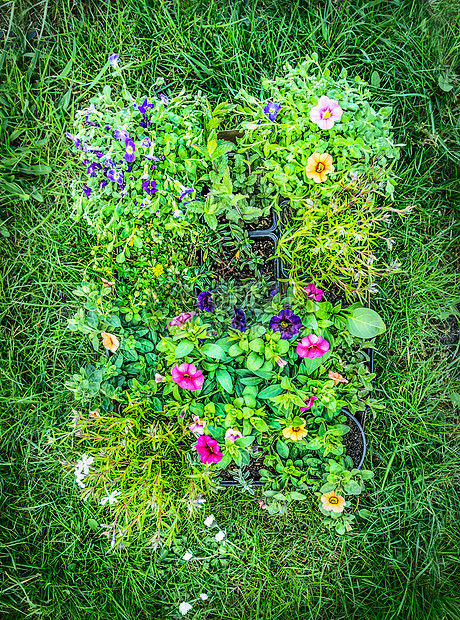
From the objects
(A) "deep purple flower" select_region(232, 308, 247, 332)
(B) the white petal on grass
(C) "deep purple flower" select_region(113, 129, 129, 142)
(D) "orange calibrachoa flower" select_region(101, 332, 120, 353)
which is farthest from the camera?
(B) the white petal on grass

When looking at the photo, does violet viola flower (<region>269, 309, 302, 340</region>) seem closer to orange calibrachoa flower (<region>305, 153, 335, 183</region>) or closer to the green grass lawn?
orange calibrachoa flower (<region>305, 153, 335, 183</region>)

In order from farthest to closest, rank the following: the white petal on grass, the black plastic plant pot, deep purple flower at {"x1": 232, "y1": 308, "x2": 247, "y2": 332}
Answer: the white petal on grass < the black plastic plant pot < deep purple flower at {"x1": 232, "y1": 308, "x2": 247, "y2": 332}

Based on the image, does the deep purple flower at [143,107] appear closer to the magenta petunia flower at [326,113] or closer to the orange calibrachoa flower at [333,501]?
the magenta petunia flower at [326,113]

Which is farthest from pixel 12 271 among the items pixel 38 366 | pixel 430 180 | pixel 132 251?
pixel 430 180

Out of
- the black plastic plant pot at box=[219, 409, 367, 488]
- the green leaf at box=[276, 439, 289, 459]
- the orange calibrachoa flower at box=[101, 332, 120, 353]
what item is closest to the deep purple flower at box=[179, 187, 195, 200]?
the orange calibrachoa flower at box=[101, 332, 120, 353]

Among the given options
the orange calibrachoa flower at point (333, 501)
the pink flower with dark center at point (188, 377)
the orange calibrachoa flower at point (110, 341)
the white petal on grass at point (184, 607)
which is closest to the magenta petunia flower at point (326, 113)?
the pink flower with dark center at point (188, 377)

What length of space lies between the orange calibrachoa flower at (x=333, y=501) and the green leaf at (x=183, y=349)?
814mm

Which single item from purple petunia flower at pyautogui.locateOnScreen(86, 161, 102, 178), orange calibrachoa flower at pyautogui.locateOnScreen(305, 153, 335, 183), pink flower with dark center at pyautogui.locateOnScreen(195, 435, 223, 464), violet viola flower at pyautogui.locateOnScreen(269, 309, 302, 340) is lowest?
pink flower with dark center at pyautogui.locateOnScreen(195, 435, 223, 464)

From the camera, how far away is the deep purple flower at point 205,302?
154 centimetres

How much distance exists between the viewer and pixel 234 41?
1.99 meters

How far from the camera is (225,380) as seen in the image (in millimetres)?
1433

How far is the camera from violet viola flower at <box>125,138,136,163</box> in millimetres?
1387

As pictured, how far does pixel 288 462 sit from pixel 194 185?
1.14m

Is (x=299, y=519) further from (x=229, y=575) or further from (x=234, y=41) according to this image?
(x=234, y=41)
